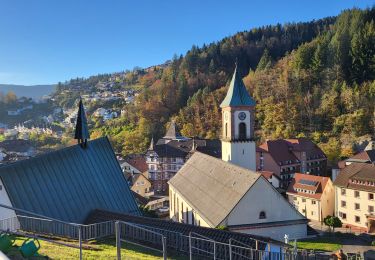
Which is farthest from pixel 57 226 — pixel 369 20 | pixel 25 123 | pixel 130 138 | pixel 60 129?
pixel 25 123

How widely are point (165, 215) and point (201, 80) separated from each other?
81552 mm

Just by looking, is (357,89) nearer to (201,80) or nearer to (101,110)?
(201,80)

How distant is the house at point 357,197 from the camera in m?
43.1

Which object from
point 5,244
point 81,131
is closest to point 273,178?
point 81,131

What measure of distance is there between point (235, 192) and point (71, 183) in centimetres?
961

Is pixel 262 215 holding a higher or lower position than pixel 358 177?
higher

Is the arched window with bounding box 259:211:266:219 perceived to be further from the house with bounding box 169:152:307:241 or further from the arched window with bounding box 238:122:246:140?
the arched window with bounding box 238:122:246:140

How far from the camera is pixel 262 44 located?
139 m

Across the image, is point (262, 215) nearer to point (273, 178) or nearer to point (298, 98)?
point (273, 178)

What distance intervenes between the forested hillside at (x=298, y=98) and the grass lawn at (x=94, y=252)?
54.7 meters

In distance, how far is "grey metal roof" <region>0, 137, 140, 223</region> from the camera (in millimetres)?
18031

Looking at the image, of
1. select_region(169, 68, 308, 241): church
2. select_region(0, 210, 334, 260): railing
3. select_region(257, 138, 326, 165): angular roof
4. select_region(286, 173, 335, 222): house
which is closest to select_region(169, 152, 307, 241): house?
select_region(169, 68, 308, 241): church

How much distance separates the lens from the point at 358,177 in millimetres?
44562

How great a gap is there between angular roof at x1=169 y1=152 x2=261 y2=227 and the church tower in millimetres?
2370
